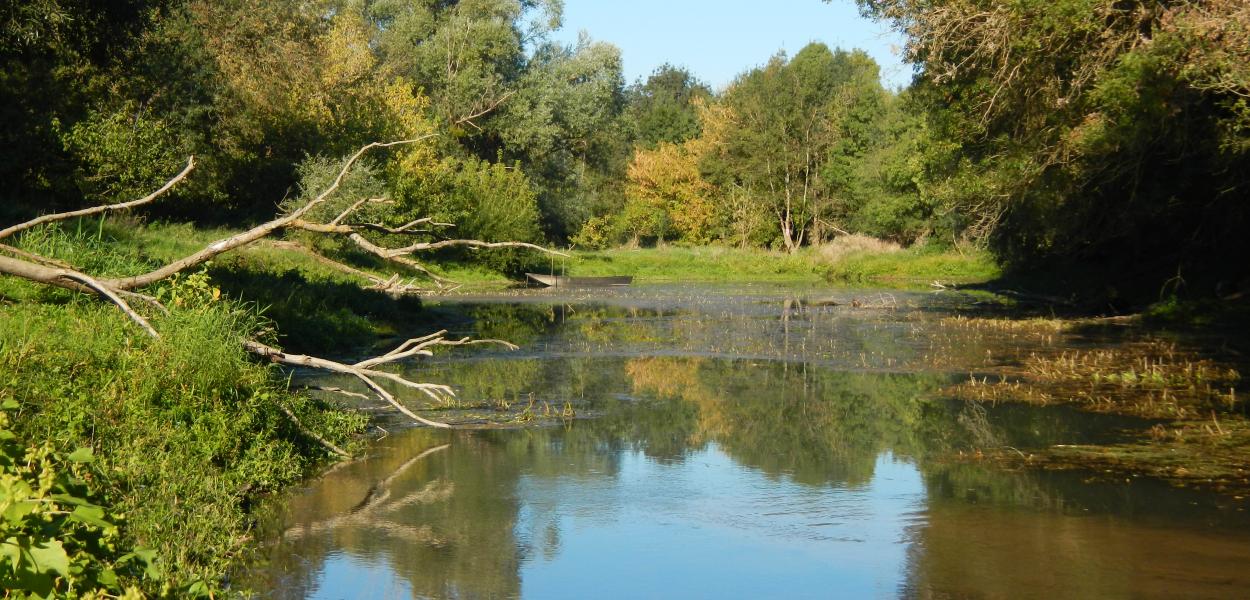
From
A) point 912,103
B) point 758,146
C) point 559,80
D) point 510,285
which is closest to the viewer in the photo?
point 912,103

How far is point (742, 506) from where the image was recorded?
9539 millimetres

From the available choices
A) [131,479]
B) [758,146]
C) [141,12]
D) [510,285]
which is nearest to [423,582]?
[131,479]

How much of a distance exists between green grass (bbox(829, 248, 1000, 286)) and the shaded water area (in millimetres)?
32110

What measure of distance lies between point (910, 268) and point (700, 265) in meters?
10.0

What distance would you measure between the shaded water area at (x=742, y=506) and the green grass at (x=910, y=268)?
1264 inches

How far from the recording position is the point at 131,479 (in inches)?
303

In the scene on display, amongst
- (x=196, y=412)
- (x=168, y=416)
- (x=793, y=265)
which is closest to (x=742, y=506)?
(x=196, y=412)

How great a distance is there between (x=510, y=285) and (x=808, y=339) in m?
23.1

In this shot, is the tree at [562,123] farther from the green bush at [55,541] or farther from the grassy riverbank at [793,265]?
the green bush at [55,541]

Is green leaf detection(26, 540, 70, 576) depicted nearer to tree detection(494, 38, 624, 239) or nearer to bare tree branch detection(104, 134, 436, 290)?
bare tree branch detection(104, 134, 436, 290)

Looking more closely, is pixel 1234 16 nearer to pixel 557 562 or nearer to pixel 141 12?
pixel 557 562

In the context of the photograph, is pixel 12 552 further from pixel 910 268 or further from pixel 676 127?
pixel 676 127

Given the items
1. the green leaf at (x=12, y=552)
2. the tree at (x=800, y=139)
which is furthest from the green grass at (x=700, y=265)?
the green leaf at (x=12, y=552)

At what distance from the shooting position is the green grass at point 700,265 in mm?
52812
